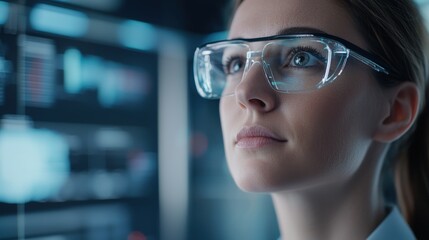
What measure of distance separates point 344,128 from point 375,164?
6.1 inches

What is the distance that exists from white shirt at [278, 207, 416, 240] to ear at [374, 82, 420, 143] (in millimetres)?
161

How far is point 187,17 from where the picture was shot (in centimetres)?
154

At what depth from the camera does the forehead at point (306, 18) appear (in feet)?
3.10

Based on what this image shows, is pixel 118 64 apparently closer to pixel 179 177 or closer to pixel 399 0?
pixel 179 177

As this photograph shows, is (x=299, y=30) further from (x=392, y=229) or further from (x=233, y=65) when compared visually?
(x=392, y=229)

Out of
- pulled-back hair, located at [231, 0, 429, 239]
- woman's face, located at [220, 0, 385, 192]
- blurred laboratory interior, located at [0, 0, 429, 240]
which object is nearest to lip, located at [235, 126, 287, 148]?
woman's face, located at [220, 0, 385, 192]

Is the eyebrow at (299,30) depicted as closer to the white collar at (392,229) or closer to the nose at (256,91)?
the nose at (256,91)

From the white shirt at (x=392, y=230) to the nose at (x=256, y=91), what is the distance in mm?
333

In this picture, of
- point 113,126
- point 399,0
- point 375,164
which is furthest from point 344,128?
point 113,126

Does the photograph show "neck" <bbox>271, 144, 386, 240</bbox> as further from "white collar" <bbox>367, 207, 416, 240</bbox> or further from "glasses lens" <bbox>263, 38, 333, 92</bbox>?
"glasses lens" <bbox>263, 38, 333, 92</bbox>

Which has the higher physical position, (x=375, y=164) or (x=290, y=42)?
(x=290, y=42)

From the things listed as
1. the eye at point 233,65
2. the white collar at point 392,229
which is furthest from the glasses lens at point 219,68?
the white collar at point 392,229

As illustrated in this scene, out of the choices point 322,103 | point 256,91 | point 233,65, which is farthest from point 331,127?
point 233,65

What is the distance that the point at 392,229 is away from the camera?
104cm
